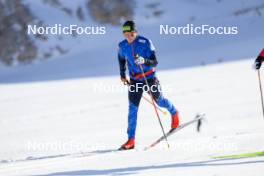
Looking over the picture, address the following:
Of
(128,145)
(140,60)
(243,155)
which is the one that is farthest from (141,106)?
(243,155)

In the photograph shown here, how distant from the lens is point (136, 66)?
A: 812 centimetres

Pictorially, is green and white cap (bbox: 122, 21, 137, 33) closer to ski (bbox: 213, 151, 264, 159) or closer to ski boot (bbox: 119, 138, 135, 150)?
ski boot (bbox: 119, 138, 135, 150)

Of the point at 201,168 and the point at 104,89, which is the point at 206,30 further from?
the point at 201,168

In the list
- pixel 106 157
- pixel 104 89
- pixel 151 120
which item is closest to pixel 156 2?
pixel 104 89

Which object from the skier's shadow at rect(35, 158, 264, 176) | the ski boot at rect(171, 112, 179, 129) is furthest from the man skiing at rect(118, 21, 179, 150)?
the skier's shadow at rect(35, 158, 264, 176)

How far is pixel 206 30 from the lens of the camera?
106 feet

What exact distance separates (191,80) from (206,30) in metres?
13.8
